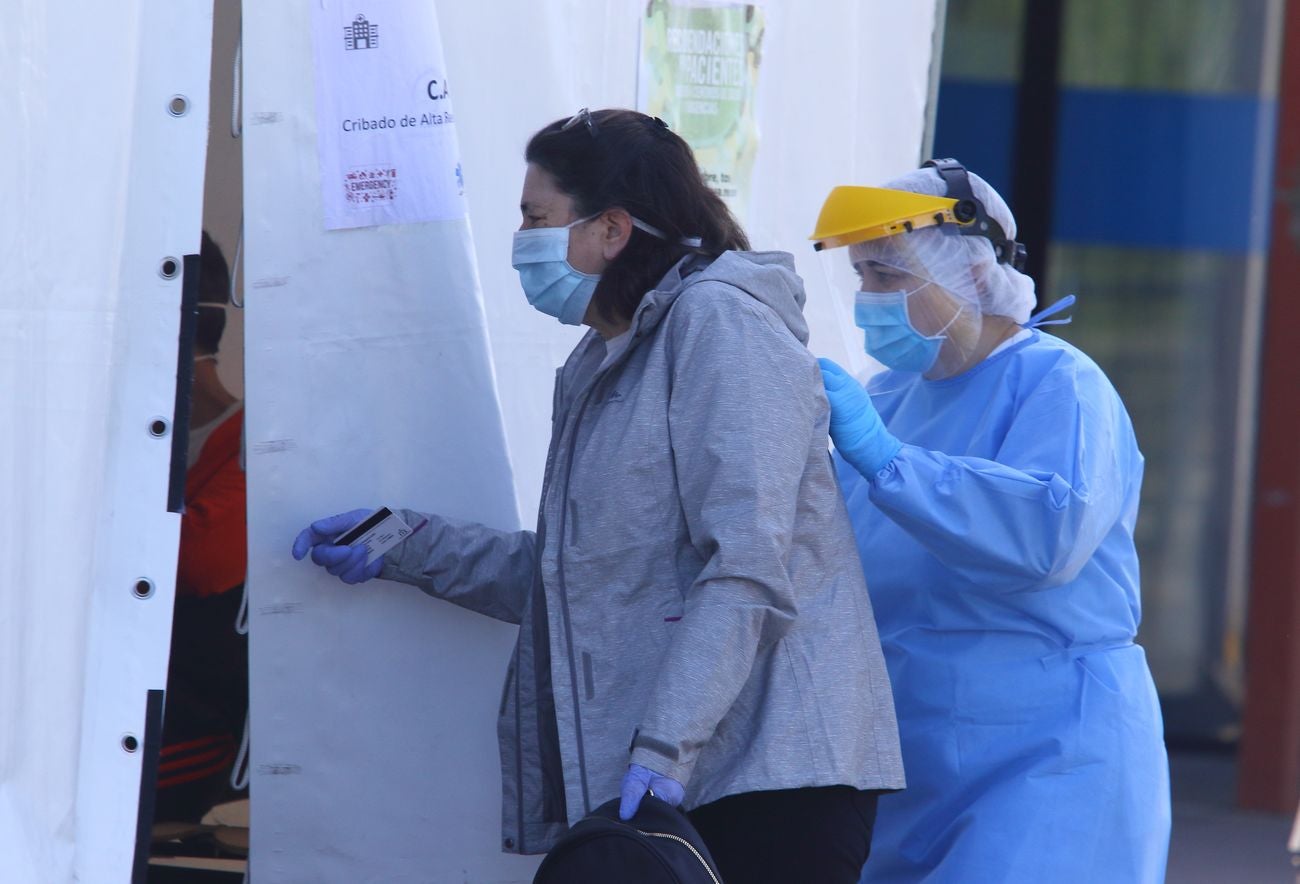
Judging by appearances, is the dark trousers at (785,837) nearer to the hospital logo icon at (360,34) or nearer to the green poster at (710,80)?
the hospital logo icon at (360,34)

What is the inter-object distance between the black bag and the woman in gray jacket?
33mm

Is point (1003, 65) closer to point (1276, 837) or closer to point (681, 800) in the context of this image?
point (1276, 837)

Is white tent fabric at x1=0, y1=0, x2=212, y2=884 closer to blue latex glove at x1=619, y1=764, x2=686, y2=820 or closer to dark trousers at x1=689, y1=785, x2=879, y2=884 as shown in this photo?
blue latex glove at x1=619, y1=764, x2=686, y2=820

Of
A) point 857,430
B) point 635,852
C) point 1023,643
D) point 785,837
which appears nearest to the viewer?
point 635,852

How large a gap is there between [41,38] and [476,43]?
0.72 m

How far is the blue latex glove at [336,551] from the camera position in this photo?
2.07 meters

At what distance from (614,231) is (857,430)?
1.31ft

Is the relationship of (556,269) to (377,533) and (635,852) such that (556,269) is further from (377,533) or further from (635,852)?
(635,852)

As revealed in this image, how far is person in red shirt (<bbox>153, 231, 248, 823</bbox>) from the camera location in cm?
290

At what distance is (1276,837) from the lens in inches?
196

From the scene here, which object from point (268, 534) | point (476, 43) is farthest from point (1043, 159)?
point (268, 534)

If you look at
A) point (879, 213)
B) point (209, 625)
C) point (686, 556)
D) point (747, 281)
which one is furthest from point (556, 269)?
point (209, 625)

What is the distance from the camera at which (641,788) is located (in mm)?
1722

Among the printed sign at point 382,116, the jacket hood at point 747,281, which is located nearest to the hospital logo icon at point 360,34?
the printed sign at point 382,116
